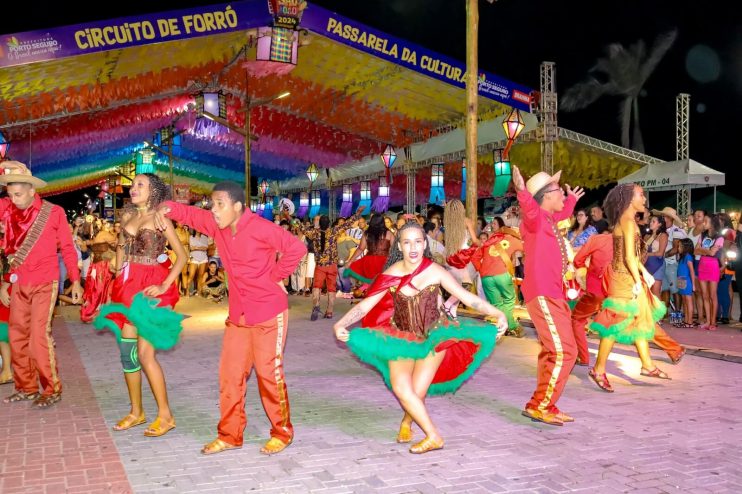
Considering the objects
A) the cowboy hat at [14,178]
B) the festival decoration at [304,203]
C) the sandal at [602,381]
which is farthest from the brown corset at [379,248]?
the festival decoration at [304,203]

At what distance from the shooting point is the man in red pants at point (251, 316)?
205 inches

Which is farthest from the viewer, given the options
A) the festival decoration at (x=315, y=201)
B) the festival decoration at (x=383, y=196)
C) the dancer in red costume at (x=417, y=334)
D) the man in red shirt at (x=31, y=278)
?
the festival decoration at (x=315, y=201)

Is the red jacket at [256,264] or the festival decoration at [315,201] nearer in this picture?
the red jacket at [256,264]

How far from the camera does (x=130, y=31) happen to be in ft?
54.4

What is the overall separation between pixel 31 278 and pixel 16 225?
1.78 ft

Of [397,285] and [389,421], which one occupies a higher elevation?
[397,285]

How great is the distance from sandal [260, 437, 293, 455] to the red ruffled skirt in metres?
1.43

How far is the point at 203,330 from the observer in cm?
1204

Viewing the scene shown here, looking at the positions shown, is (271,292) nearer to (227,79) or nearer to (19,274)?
(19,274)

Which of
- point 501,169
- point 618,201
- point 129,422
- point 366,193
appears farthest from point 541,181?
point 366,193

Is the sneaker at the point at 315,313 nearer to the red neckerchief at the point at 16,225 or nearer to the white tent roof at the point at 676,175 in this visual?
the red neckerchief at the point at 16,225

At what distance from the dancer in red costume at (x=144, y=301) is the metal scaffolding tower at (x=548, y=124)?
14995mm

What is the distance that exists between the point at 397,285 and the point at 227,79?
20.9 m

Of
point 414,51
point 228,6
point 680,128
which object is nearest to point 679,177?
point 680,128
